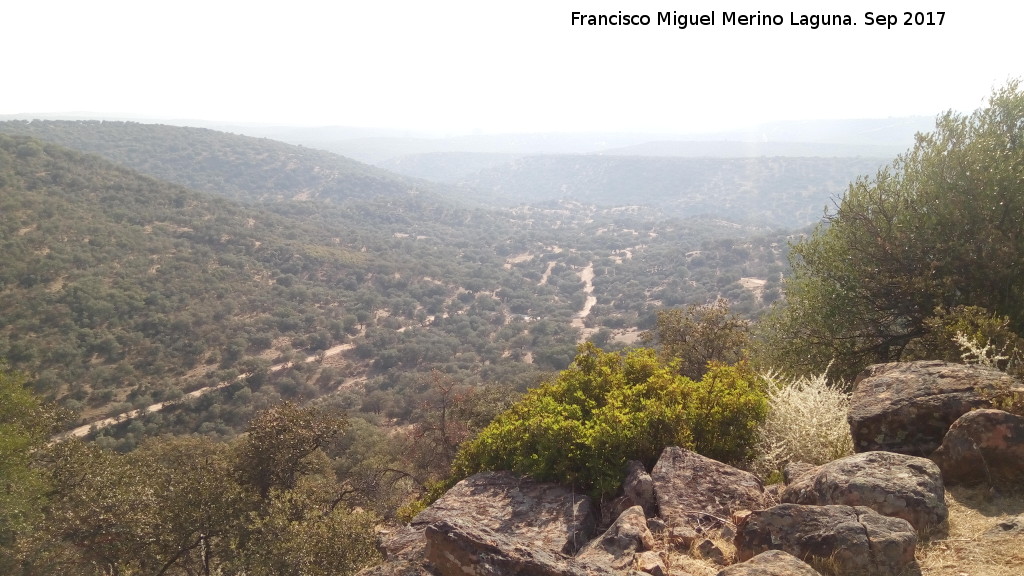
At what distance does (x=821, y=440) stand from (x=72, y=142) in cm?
22755

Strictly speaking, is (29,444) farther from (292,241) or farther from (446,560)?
(292,241)

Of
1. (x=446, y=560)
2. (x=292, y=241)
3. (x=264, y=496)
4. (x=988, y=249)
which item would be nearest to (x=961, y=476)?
(x=446, y=560)

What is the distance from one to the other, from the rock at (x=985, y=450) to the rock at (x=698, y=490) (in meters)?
2.14

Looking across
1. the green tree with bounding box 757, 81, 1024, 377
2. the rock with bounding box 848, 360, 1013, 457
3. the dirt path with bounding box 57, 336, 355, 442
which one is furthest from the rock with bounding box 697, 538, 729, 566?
the dirt path with bounding box 57, 336, 355, 442

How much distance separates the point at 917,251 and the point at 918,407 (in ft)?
22.6

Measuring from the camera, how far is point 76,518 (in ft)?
49.6

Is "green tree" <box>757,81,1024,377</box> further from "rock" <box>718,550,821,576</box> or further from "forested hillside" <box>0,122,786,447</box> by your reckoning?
A: "forested hillside" <box>0,122,786,447</box>

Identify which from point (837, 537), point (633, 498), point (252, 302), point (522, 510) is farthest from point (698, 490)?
point (252, 302)

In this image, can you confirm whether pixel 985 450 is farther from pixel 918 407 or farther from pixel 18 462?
pixel 18 462

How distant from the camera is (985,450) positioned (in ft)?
18.2

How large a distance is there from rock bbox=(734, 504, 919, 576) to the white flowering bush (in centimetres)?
250

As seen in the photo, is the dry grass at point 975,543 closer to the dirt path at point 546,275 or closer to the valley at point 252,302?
the valley at point 252,302

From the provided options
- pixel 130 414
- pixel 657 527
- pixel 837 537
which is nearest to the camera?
pixel 837 537

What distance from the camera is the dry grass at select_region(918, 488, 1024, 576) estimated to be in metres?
4.34
